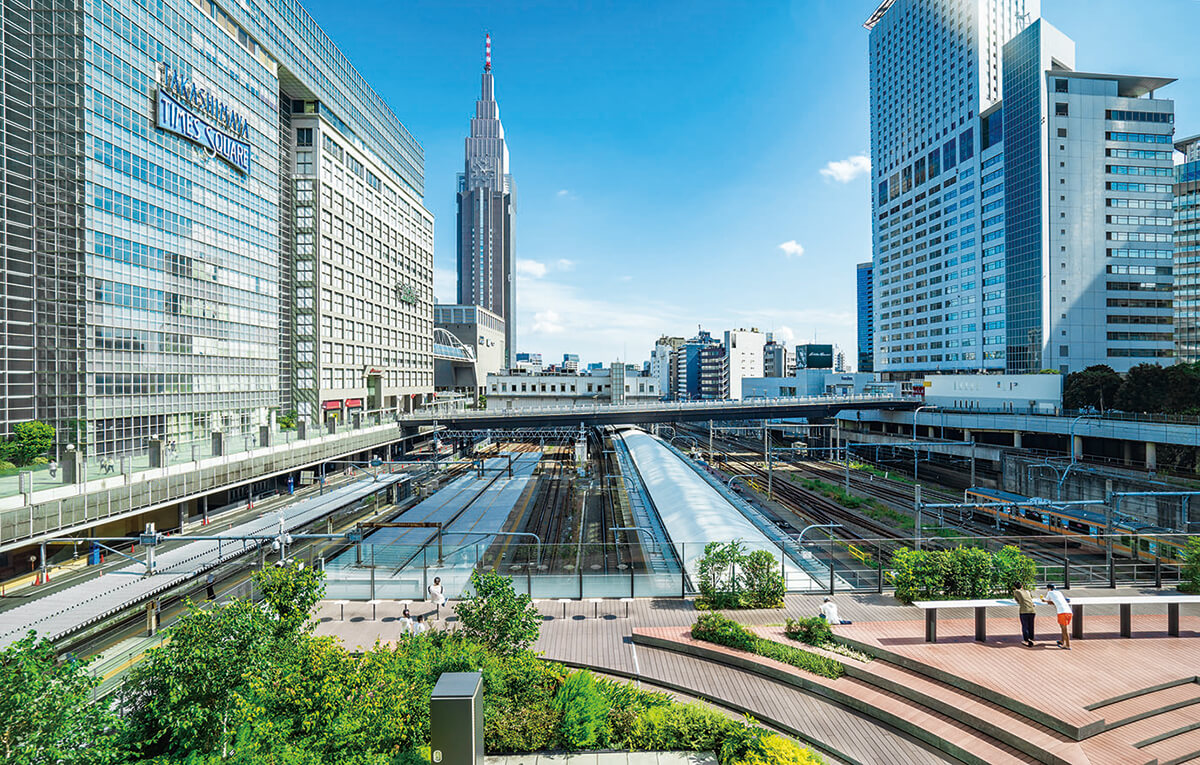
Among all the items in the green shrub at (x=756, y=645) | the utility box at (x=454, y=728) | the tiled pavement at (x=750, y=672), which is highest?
the utility box at (x=454, y=728)

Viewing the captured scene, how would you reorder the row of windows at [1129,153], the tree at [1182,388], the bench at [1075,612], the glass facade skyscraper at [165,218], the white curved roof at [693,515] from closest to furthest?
the bench at [1075,612] → the white curved roof at [693,515] → the glass facade skyscraper at [165,218] → the tree at [1182,388] → the row of windows at [1129,153]

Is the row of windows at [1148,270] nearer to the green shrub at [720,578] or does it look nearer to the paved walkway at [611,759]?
the green shrub at [720,578]

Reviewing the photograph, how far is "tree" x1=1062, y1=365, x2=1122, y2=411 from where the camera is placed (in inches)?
2114

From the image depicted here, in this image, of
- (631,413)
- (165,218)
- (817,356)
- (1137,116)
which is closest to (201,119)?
(165,218)

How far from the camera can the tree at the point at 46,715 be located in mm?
6246

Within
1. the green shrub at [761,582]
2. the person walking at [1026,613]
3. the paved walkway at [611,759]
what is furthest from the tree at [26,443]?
the person walking at [1026,613]

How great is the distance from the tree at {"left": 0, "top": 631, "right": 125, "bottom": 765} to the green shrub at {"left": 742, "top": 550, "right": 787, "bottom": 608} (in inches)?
557

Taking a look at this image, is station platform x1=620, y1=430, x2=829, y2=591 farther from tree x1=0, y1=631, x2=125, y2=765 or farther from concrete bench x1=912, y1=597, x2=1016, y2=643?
tree x1=0, y1=631, x2=125, y2=765

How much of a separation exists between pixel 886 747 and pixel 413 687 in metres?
8.84

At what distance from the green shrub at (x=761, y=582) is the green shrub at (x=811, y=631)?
81.7 inches

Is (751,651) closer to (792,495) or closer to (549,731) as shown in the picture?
(549,731)

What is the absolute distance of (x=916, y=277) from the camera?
313ft

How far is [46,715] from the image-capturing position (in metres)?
6.40

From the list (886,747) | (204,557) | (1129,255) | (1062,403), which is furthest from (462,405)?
(1129,255)
